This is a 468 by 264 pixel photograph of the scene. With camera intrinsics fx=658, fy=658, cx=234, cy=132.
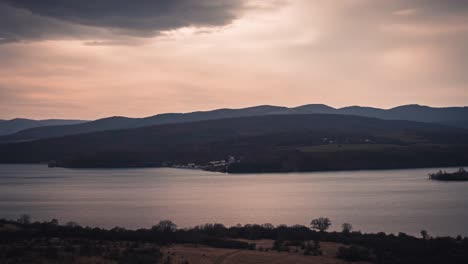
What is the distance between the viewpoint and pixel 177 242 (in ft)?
90.2

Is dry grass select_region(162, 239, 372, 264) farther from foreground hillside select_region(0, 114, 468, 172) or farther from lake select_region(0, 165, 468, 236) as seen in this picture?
foreground hillside select_region(0, 114, 468, 172)

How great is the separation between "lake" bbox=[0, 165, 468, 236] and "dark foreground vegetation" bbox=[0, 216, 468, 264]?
31.6 ft

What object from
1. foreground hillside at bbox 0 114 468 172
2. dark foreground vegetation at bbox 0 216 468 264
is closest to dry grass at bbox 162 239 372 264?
dark foreground vegetation at bbox 0 216 468 264

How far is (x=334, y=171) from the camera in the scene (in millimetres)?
114875

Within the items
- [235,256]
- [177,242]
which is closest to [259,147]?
[177,242]

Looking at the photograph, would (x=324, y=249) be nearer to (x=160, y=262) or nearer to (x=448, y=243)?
(x=448, y=243)

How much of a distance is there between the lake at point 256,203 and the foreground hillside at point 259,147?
102ft

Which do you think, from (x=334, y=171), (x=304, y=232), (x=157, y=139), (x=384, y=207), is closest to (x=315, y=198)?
(x=384, y=207)

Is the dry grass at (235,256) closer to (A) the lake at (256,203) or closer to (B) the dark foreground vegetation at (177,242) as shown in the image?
(B) the dark foreground vegetation at (177,242)

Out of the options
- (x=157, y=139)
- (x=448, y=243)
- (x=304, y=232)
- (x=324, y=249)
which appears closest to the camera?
(x=324, y=249)

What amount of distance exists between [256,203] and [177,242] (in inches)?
1294

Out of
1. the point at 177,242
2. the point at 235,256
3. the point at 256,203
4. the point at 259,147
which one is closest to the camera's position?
the point at 235,256

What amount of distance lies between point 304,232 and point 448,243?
688 cm

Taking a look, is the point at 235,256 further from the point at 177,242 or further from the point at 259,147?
the point at 259,147
